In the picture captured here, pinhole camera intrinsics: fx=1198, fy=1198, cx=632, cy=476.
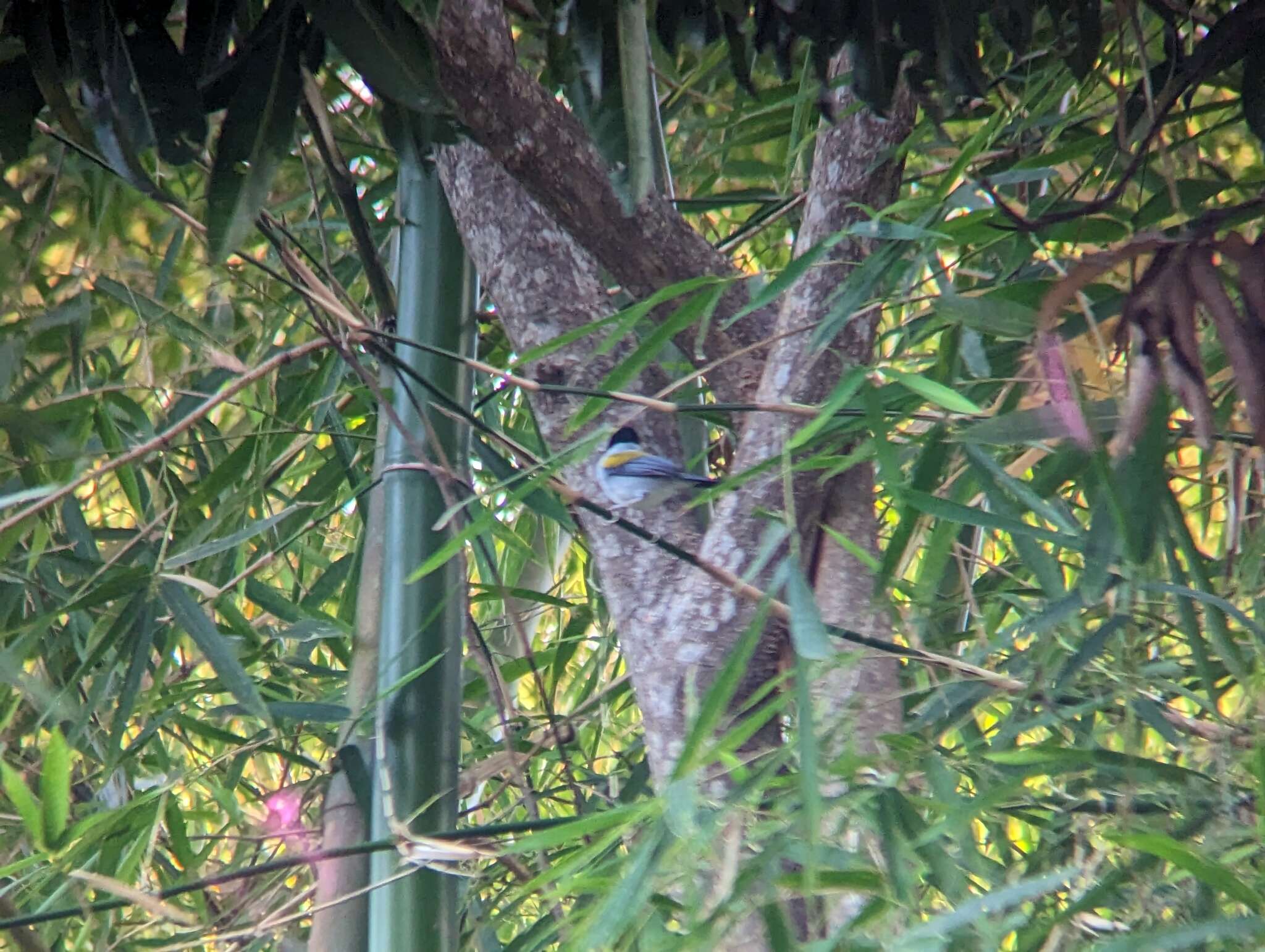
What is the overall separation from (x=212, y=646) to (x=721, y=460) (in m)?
0.55

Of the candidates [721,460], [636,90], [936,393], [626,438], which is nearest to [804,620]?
[936,393]

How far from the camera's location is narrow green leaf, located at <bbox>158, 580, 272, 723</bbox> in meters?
0.87

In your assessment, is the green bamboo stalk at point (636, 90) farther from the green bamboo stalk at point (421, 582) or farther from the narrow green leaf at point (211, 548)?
the narrow green leaf at point (211, 548)

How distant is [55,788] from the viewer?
0.72 m

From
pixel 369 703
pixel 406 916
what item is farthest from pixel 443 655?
pixel 406 916

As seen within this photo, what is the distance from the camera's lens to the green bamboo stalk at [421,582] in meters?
0.83

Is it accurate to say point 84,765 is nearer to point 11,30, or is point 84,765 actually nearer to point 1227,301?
point 11,30

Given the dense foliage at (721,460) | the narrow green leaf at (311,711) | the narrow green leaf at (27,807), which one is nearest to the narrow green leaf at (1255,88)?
the dense foliage at (721,460)

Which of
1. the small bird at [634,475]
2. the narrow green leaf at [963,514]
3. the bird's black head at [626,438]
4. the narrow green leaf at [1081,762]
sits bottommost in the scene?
the narrow green leaf at [1081,762]

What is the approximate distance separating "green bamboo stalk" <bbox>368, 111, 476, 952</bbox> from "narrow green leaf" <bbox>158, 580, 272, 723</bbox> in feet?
0.31

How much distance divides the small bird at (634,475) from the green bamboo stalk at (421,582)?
134mm

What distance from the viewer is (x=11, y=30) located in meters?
0.66

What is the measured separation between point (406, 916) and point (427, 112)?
0.53 m

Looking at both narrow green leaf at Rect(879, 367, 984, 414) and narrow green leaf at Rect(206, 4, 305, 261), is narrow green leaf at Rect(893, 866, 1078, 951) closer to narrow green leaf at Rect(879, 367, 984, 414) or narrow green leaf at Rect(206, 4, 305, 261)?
narrow green leaf at Rect(879, 367, 984, 414)
